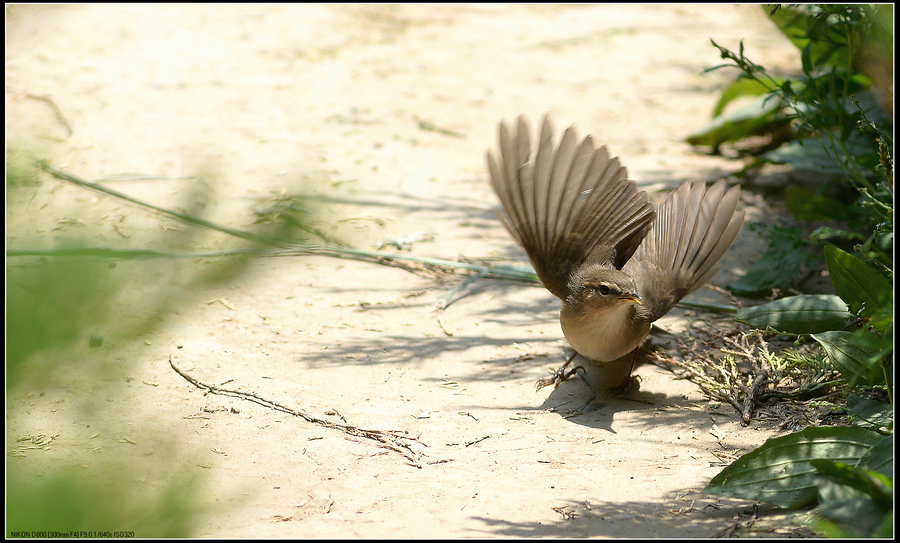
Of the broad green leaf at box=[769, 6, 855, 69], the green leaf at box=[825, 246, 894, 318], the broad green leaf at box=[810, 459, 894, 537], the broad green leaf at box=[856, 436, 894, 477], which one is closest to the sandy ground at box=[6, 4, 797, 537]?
the broad green leaf at box=[810, 459, 894, 537]

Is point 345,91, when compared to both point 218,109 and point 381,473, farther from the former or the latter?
point 381,473

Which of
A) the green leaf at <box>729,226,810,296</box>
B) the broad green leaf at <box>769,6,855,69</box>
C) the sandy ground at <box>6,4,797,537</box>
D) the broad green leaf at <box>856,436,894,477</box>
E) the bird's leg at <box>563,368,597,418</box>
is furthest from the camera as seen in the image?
the green leaf at <box>729,226,810,296</box>

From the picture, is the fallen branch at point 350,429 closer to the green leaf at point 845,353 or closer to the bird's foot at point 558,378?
the bird's foot at point 558,378

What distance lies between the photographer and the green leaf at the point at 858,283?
301 cm

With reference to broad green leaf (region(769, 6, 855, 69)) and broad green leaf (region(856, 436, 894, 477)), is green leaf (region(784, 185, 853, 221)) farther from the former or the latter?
broad green leaf (region(856, 436, 894, 477))

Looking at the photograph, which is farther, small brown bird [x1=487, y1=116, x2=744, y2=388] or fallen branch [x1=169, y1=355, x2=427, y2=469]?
small brown bird [x1=487, y1=116, x2=744, y2=388]

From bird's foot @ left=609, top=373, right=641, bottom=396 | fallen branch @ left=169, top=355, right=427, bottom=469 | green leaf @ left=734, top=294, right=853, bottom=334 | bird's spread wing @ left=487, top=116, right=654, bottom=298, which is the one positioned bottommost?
fallen branch @ left=169, top=355, right=427, bottom=469

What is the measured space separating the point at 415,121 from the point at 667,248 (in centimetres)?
404

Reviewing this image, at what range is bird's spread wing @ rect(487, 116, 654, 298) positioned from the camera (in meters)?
3.41

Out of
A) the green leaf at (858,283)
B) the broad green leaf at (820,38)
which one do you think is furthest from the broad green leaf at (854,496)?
the broad green leaf at (820,38)

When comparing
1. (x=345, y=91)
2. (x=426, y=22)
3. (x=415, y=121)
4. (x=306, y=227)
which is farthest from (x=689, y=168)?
(x=306, y=227)

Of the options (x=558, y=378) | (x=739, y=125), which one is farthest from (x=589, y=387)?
(x=739, y=125)

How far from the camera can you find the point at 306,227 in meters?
1.12

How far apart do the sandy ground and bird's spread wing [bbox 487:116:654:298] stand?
73cm
